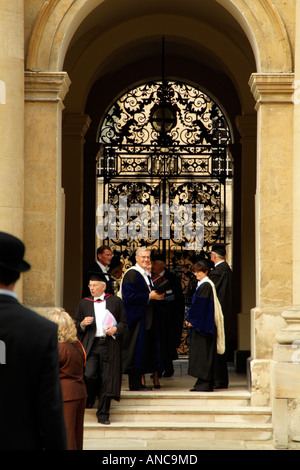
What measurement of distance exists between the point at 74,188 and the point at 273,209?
15.7 feet

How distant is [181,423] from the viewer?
847 cm

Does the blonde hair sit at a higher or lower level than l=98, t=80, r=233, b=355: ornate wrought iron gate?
lower

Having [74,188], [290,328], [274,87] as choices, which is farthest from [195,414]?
[74,188]

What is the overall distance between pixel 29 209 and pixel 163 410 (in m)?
2.62

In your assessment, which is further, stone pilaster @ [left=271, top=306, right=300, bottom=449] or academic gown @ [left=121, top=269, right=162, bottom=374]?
academic gown @ [left=121, top=269, right=162, bottom=374]

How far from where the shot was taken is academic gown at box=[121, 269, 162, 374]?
934 centimetres

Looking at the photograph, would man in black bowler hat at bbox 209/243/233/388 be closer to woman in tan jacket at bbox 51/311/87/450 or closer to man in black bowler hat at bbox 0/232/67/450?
woman in tan jacket at bbox 51/311/87/450

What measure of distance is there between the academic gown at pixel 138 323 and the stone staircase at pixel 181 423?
42cm

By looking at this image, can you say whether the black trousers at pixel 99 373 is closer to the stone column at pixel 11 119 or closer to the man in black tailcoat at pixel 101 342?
the man in black tailcoat at pixel 101 342

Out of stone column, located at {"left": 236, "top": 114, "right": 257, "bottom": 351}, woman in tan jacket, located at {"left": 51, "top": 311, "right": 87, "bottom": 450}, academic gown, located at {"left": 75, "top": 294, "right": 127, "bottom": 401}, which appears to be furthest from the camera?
stone column, located at {"left": 236, "top": 114, "right": 257, "bottom": 351}

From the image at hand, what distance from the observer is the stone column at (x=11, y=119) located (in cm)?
852

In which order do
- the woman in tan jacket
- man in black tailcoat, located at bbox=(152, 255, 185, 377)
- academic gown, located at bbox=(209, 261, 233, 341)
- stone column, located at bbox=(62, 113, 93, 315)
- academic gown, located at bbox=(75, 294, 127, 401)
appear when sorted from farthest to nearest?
stone column, located at bbox=(62, 113, 93, 315), academic gown, located at bbox=(209, 261, 233, 341), man in black tailcoat, located at bbox=(152, 255, 185, 377), academic gown, located at bbox=(75, 294, 127, 401), the woman in tan jacket

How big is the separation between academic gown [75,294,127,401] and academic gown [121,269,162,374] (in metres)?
0.95

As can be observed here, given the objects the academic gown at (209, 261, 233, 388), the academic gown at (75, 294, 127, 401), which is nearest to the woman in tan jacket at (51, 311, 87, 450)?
Answer: the academic gown at (75, 294, 127, 401)
